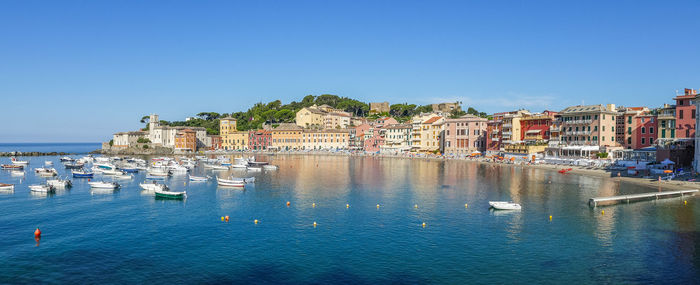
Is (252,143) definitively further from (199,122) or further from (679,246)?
(679,246)

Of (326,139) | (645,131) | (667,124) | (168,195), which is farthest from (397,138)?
(168,195)

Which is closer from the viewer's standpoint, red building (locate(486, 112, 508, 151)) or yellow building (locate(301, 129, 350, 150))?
red building (locate(486, 112, 508, 151))

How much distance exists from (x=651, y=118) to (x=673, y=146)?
11059 millimetres

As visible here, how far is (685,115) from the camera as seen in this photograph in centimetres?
6369

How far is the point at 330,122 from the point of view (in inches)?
6437

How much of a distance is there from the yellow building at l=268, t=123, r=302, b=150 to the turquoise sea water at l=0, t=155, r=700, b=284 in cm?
9792

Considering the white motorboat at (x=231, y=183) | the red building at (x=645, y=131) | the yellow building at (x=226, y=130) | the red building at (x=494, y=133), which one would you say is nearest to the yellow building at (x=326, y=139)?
the yellow building at (x=226, y=130)

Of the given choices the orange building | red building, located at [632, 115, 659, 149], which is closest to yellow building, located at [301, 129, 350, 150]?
the orange building

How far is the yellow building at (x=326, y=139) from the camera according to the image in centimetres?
14450

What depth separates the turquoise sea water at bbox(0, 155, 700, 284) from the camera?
74.9ft

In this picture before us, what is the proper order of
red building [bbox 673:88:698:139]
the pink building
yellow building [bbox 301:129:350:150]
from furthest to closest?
yellow building [bbox 301:129:350:150]
the pink building
red building [bbox 673:88:698:139]

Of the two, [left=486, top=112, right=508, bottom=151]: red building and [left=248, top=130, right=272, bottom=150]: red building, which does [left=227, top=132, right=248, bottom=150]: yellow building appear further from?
[left=486, top=112, right=508, bottom=151]: red building

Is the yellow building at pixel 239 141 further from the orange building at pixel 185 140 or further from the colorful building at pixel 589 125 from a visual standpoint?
the colorful building at pixel 589 125

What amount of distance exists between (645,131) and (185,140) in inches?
4961
